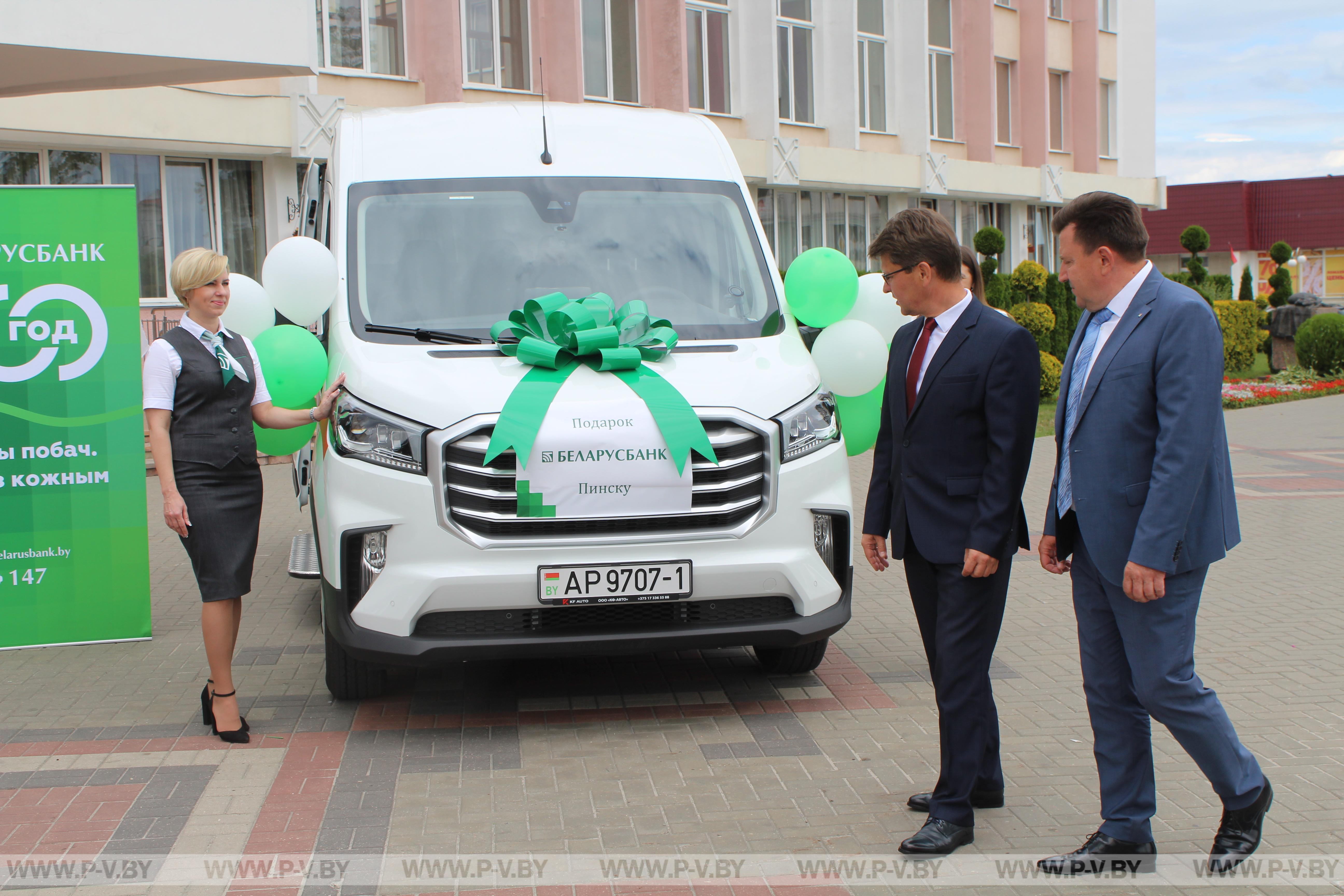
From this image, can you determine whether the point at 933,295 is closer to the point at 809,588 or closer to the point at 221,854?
the point at 809,588

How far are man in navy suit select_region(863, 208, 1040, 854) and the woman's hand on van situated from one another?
0.13m

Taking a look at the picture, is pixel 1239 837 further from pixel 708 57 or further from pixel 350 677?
pixel 708 57

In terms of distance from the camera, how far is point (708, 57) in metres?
24.2

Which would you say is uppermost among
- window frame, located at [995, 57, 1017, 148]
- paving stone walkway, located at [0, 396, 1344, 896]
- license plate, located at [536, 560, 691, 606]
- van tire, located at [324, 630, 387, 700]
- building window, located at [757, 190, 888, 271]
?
window frame, located at [995, 57, 1017, 148]

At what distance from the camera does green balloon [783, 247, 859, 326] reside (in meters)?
6.05

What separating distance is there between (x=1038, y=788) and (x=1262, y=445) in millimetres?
12897

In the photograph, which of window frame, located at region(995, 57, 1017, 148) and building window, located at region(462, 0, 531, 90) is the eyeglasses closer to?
building window, located at region(462, 0, 531, 90)

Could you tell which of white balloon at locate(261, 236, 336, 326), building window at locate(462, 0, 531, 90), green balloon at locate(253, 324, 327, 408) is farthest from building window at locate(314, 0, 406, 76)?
green balloon at locate(253, 324, 327, 408)

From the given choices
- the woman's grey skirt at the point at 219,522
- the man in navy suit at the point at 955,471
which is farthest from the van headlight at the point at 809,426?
the woman's grey skirt at the point at 219,522

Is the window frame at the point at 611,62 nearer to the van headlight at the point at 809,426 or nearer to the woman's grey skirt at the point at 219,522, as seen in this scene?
the van headlight at the point at 809,426

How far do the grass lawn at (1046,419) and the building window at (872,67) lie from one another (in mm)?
9879

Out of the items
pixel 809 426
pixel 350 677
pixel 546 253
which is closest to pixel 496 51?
pixel 546 253

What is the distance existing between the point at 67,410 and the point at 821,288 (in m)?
3.92

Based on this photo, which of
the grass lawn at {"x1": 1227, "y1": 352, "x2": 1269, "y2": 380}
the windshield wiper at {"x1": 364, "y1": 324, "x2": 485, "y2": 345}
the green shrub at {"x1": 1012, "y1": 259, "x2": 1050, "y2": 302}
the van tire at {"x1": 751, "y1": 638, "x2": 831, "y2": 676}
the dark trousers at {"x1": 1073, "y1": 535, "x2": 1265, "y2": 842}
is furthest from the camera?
the grass lawn at {"x1": 1227, "y1": 352, "x2": 1269, "y2": 380}
